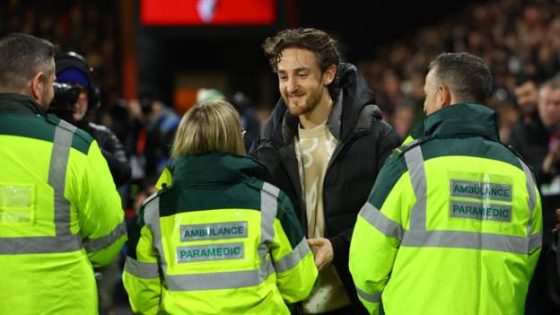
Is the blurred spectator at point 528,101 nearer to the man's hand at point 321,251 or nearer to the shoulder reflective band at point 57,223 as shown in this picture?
the man's hand at point 321,251

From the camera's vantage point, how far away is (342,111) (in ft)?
13.1

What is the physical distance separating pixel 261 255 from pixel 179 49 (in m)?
14.9

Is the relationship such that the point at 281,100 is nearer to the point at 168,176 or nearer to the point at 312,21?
the point at 168,176

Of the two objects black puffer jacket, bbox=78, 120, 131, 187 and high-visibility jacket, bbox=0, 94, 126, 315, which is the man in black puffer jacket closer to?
black puffer jacket, bbox=78, 120, 131, 187

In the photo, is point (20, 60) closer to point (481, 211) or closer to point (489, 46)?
point (481, 211)

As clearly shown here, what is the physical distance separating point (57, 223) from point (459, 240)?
1397 millimetres

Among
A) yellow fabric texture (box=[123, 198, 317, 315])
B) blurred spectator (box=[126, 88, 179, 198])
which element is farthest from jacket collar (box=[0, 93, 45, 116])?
blurred spectator (box=[126, 88, 179, 198])

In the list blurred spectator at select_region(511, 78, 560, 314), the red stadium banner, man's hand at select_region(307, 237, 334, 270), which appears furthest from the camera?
the red stadium banner

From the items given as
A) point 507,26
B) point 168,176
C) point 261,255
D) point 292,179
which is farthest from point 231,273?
point 507,26

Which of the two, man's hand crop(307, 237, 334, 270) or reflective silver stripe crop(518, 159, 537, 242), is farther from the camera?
man's hand crop(307, 237, 334, 270)

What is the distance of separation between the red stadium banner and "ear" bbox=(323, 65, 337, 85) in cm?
868

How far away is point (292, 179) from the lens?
392 centimetres

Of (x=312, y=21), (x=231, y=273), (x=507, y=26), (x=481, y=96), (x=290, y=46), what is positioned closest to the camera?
(x=231, y=273)

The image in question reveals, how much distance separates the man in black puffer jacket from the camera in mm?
3885
